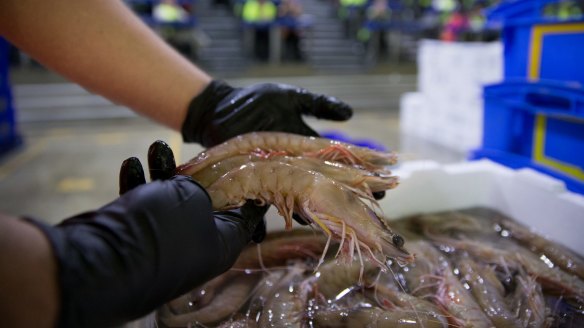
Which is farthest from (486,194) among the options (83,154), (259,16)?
(259,16)

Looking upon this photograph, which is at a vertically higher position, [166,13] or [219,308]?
[166,13]

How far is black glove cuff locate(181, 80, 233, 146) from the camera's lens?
4.67ft

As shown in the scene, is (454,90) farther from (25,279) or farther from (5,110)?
(5,110)

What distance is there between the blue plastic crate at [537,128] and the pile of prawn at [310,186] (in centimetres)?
90

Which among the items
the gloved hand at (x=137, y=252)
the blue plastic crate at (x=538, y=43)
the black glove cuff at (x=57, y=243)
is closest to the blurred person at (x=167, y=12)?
the blue plastic crate at (x=538, y=43)

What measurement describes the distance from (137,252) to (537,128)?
5.83 ft

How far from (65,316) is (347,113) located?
0.98 m

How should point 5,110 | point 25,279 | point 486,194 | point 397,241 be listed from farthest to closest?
point 5,110
point 486,194
point 397,241
point 25,279

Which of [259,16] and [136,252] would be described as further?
[259,16]

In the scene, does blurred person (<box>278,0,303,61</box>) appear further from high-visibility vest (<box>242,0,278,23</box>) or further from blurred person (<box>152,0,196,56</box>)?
blurred person (<box>152,0,196,56</box>)

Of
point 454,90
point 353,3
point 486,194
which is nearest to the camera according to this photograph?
point 486,194

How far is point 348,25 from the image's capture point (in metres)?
9.88

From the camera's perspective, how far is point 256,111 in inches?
54.9

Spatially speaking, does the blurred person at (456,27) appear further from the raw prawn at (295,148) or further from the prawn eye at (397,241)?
the prawn eye at (397,241)
